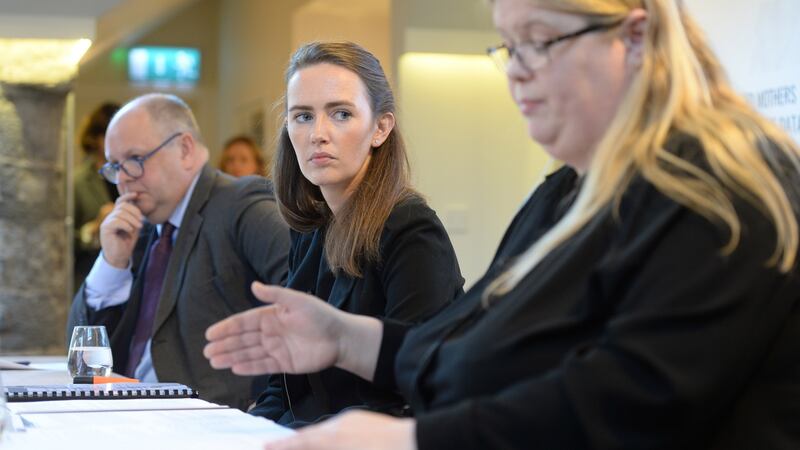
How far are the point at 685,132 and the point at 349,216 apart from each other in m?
1.23

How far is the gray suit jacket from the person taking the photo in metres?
3.36

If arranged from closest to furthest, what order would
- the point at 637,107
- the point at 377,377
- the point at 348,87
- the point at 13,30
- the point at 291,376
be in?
1. the point at 637,107
2. the point at 377,377
3. the point at 291,376
4. the point at 348,87
5. the point at 13,30

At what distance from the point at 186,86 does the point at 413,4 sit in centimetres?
519

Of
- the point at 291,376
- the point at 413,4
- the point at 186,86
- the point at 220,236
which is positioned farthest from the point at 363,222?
the point at 186,86

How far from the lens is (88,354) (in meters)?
2.68

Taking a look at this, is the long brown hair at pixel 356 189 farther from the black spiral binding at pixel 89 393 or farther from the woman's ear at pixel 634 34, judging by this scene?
the woman's ear at pixel 634 34

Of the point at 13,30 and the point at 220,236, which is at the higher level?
the point at 13,30

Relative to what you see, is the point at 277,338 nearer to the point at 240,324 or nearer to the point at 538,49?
the point at 240,324

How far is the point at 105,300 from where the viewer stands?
3.60 m

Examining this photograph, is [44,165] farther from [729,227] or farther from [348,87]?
[729,227]

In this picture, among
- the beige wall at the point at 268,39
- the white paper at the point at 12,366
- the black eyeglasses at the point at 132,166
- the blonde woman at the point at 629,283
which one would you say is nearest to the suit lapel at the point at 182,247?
the black eyeglasses at the point at 132,166

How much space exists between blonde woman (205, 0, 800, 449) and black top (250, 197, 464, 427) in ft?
2.39

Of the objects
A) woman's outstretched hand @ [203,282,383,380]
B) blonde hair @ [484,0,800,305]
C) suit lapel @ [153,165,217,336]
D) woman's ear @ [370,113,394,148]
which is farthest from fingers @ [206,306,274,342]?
suit lapel @ [153,165,217,336]

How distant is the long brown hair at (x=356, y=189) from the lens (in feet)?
8.02
